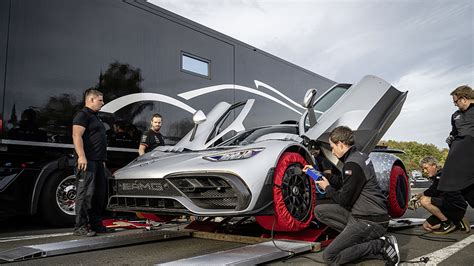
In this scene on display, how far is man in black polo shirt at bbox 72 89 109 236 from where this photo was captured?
446cm

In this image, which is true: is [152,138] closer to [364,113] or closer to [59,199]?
[59,199]

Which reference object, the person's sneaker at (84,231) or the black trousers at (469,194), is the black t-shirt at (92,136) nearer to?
the person's sneaker at (84,231)

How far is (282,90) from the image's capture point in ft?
29.6

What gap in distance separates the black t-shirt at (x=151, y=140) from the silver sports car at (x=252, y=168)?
1.12 meters

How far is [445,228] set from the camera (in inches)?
187

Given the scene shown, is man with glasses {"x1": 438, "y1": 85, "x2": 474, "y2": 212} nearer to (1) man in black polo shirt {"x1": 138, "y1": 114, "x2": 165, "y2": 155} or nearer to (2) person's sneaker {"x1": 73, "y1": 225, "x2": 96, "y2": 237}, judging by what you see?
(1) man in black polo shirt {"x1": 138, "y1": 114, "x2": 165, "y2": 155}

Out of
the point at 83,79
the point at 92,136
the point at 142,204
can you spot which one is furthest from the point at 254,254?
the point at 83,79

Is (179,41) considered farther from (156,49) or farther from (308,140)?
(308,140)

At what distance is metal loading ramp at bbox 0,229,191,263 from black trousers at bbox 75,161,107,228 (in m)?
0.71

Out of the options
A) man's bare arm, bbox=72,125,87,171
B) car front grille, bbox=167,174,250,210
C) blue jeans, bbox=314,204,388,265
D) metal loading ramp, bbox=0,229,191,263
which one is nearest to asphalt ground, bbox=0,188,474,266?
metal loading ramp, bbox=0,229,191,263

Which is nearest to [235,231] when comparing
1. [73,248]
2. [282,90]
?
[73,248]

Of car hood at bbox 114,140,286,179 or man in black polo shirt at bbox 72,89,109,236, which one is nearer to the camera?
car hood at bbox 114,140,286,179

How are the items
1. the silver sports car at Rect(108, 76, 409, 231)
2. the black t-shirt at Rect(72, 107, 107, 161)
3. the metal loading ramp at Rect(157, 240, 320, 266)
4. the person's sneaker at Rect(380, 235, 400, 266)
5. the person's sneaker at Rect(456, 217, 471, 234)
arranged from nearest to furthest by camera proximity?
the metal loading ramp at Rect(157, 240, 320, 266) < the person's sneaker at Rect(380, 235, 400, 266) < the silver sports car at Rect(108, 76, 409, 231) < the black t-shirt at Rect(72, 107, 107, 161) < the person's sneaker at Rect(456, 217, 471, 234)

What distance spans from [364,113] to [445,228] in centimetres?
177
